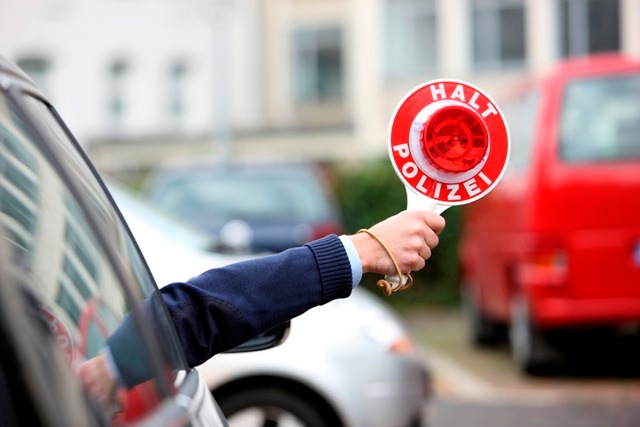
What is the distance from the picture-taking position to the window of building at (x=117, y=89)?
37.8m

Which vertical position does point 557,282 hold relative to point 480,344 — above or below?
above

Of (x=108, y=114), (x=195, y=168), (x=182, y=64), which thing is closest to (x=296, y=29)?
(x=182, y=64)

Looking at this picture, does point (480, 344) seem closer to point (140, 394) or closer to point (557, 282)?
point (557, 282)

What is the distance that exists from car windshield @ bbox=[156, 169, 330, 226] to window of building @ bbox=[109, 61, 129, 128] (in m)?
27.1

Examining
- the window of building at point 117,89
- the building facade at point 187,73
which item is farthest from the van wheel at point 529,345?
the window of building at point 117,89

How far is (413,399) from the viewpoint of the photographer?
562 cm

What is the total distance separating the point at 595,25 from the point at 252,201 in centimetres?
1824

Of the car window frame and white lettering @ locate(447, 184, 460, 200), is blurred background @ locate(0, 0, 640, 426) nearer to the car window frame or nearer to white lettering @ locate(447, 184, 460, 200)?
white lettering @ locate(447, 184, 460, 200)

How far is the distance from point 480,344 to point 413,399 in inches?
228

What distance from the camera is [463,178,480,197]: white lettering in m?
2.30

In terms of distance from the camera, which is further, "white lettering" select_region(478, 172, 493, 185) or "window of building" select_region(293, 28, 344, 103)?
"window of building" select_region(293, 28, 344, 103)

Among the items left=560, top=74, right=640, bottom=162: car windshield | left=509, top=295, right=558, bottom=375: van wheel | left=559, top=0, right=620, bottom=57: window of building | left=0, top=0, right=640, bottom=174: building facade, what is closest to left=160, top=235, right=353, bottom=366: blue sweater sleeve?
left=560, top=74, right=640, bottom=162: car windshield

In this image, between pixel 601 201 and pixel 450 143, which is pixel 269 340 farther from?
pixel 601 201

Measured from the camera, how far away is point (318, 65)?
124 ft
